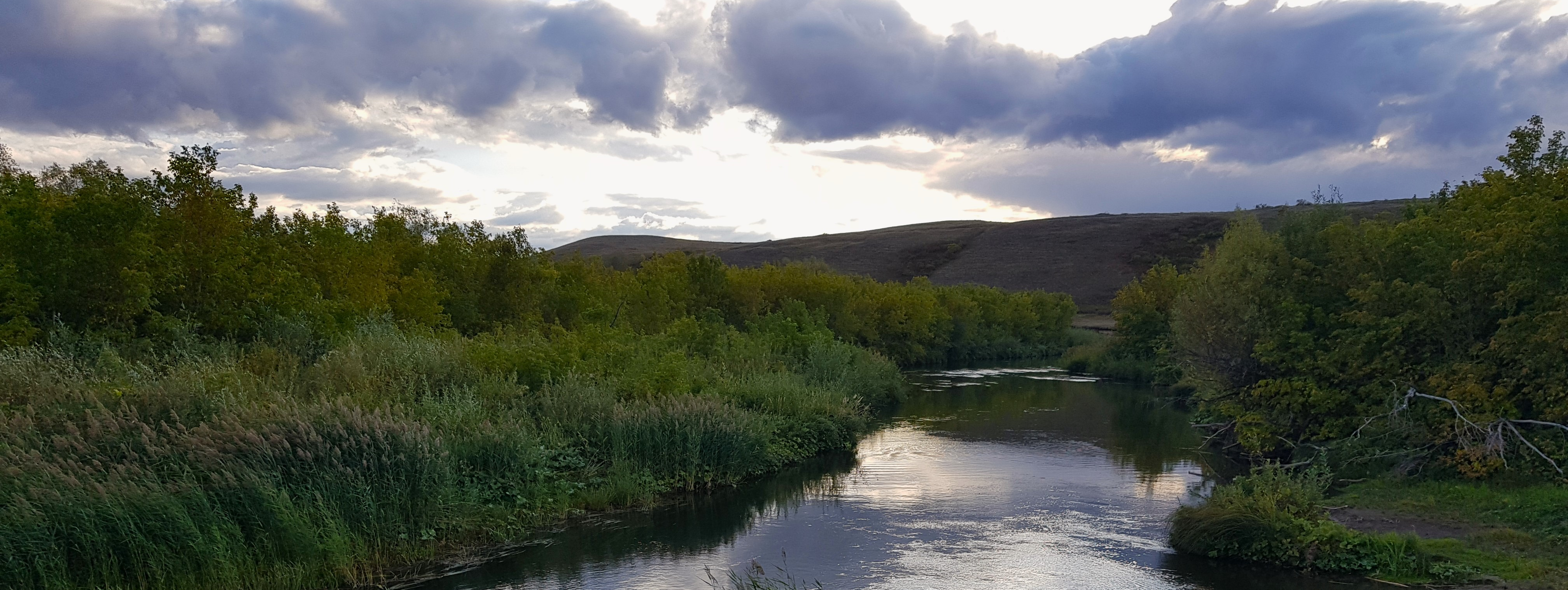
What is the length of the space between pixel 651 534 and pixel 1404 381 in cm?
1380

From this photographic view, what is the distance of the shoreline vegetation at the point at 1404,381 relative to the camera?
13.3 metres

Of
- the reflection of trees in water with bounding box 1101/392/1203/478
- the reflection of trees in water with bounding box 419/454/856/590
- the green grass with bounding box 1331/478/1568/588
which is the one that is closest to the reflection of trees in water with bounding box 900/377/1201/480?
the reflection of trees in water with bounding box 1101/392/1203/478

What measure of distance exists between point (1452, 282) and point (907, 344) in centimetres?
3831

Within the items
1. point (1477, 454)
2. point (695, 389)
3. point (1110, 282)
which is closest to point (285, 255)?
point (695, 389)

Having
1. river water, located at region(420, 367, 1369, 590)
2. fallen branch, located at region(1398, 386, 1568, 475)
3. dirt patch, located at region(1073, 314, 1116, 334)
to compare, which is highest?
fallen branch, located at region(1398, 386, 1568, 475)

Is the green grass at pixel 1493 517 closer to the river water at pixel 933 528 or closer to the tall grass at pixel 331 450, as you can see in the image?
the river water at pixel 933 528

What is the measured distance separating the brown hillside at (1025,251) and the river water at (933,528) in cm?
6992

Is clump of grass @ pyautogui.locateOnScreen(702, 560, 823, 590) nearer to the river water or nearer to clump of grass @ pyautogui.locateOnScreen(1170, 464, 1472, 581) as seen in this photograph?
the river water

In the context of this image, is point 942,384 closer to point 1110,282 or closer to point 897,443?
point 897,443

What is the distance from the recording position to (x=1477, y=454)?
15.2m

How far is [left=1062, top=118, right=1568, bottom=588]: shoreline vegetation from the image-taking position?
13336mm

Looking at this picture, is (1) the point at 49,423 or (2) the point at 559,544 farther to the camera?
(2) the point at 559,544

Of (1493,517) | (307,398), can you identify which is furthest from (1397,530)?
(307,398)

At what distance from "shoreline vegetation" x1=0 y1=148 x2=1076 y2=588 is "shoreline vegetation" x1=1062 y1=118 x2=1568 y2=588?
9.84 meters
